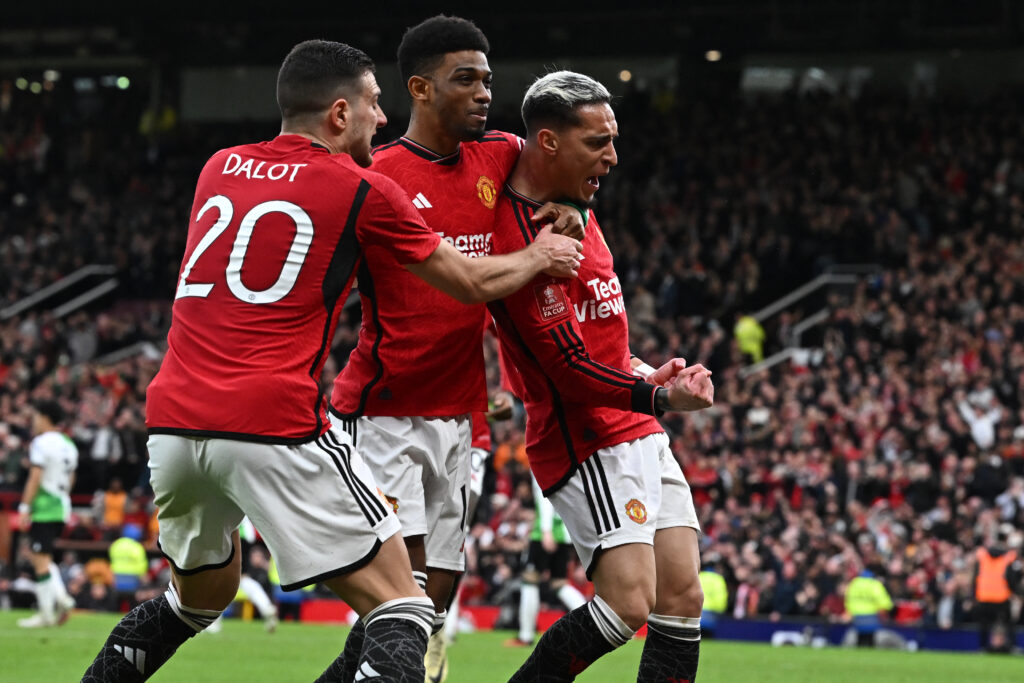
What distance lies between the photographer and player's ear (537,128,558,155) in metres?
6.09

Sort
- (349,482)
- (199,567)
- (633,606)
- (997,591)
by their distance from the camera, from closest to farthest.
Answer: (349,482)
(199,567)
(633,606)
(997,591)

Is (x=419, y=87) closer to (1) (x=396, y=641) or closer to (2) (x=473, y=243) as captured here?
(2) (x=473, y=243)

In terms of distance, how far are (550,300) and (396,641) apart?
5.75 feet

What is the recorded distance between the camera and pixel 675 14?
30.7 metres

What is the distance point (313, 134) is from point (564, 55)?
28.5 metres

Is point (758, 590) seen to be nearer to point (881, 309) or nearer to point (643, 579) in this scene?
point (881, 309)

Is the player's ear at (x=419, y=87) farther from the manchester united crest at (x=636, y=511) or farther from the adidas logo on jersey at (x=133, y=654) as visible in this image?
the adidas logo on jersey at (x=133, y=654)

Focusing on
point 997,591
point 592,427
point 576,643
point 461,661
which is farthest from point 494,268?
point 997,591

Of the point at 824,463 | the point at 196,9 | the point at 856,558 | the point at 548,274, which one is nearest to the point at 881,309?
the point at 824,463

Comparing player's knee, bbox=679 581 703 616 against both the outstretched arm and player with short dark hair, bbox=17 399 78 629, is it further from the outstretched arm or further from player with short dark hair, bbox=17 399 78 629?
player with short dark hair, bbox=17 399 78 629

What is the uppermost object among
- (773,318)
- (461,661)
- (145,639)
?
(145,639)

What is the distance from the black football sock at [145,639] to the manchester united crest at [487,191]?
2.02 meters

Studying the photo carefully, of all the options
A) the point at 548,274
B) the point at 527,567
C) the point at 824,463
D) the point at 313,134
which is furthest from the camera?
the point at 824,463

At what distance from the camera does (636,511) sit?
236 inches
